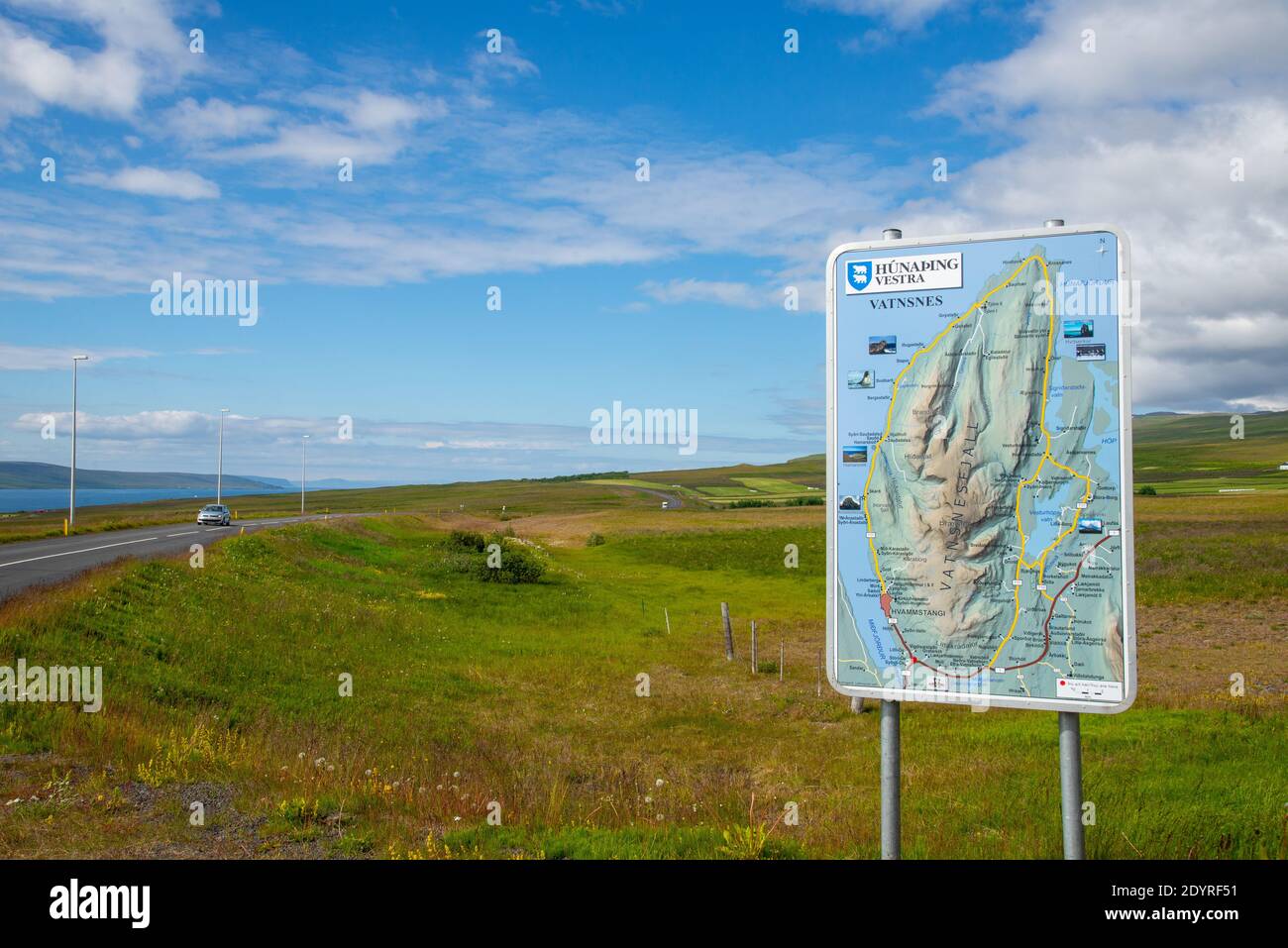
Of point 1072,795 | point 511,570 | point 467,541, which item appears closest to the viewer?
point 1072,795

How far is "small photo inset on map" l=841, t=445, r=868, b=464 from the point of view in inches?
242

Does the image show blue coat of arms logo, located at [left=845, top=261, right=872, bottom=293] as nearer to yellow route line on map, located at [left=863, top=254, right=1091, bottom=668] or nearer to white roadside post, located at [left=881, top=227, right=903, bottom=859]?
white roadside post, located at [left=881, top=227, right=903, bottom=859]

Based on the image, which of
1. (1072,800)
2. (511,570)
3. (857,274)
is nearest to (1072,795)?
(1072,800)

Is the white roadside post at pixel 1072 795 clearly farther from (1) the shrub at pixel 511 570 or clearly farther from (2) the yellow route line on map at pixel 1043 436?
(1) the shrub at pixel 511 570

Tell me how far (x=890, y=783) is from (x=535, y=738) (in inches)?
498

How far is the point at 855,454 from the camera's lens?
20.2 ft

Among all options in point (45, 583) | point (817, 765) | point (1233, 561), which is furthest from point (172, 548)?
point (1233, 561)

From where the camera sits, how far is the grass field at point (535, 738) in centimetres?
807

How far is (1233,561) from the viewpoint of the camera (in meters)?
47.3

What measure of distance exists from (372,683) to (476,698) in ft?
8.91

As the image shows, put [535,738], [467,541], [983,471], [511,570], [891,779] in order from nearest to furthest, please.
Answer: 1. [983,471]
2. [891,779]
3. [535,738]
4. [511,570]
5. [467,541]

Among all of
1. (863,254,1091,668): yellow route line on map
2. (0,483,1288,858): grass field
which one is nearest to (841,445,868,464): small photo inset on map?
(863,254,1091,668): yellow route line on map

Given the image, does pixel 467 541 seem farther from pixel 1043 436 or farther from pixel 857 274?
pixel 1043 436

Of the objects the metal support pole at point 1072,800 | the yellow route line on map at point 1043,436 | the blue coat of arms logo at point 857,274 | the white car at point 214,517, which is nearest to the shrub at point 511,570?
the white car at point 214,517
